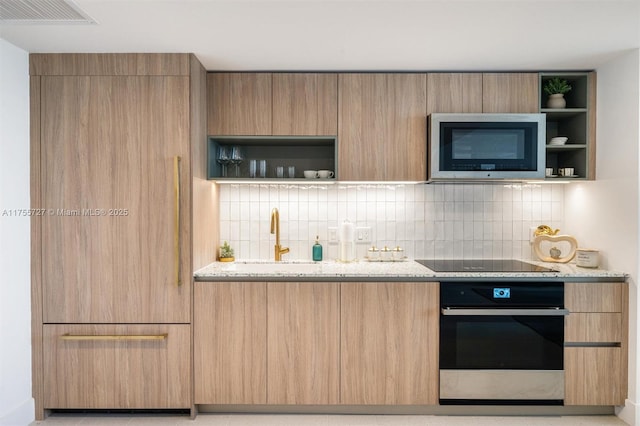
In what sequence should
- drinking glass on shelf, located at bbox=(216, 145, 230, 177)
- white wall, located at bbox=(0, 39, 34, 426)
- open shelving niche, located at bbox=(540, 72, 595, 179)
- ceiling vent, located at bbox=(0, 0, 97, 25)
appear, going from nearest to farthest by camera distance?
ceiling vent, located at bbox=(0, 0, 97, 25) → white wall, located at bbox=(0, 39, 34, 426) → open shelving niche, located at bbox=(540, 72, 595, 179) → drinking glass on shelf, located at bbox=(216, 145, 230, 177)

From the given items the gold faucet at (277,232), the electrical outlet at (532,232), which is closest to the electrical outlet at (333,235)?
the gold faucet at (277,232)

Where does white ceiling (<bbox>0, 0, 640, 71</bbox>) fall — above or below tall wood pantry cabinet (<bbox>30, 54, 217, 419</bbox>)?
above

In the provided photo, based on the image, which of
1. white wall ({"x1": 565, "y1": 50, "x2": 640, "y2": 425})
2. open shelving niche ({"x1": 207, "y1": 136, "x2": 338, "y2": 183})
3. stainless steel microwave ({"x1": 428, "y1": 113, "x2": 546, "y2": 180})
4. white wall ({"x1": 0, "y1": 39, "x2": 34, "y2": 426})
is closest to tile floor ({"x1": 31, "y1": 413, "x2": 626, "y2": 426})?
white wall ({"x1": 0, "y1": 39, "x2": 34, "y2": 426})

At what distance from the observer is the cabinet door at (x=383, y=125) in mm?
2879

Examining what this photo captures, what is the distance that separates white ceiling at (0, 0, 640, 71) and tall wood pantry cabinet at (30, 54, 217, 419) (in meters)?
0.21

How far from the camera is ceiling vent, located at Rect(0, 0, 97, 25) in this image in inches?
75.9

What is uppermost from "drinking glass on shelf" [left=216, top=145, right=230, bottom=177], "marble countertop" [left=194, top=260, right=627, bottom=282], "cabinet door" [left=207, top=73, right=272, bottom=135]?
"cabinet door" [left=207, top=73, right=272, bottom=135]

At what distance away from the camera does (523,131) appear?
2.79 m

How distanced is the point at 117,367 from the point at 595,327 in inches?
115

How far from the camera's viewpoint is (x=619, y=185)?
2.64 meters

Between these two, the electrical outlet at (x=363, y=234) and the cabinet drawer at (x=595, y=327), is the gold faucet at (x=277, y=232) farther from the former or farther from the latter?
the cabinet drawer at (x=595, y=327)

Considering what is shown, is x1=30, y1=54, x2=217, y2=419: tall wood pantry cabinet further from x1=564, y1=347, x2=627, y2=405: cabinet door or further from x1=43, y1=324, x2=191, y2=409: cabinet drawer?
x1=564, y1=347, x2=627, y2=405: cabinet door

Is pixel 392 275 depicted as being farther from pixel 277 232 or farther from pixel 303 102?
pixel 303 102

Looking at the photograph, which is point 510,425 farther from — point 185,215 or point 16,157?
point 16,157
